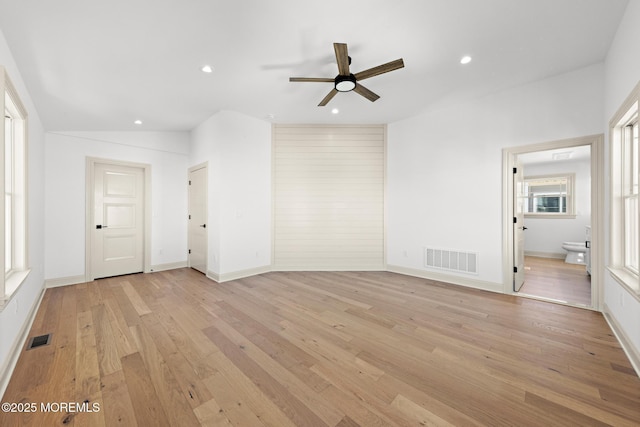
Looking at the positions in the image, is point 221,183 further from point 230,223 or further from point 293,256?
point 293,256

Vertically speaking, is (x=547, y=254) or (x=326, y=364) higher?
(x=547, y=254)

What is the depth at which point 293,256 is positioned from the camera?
192 inches

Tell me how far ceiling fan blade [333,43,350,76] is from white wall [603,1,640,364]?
222 centimetres

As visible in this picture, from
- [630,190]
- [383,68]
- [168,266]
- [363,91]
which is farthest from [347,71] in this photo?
[168,266]

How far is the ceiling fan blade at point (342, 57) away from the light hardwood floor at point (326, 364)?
256 cm

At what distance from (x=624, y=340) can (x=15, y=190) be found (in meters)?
5.87

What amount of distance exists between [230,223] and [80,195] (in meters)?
2.51

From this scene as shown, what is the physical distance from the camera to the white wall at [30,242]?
1904mm

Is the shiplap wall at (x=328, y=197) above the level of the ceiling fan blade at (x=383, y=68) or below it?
below

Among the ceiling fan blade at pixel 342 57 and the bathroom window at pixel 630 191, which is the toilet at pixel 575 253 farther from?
the ceiling fan blade at pixel 342 57

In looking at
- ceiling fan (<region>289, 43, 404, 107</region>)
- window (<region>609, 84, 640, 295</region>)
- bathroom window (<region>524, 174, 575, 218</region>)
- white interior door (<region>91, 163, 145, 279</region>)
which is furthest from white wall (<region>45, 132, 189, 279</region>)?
bathroom window (<region>524, 174, 575, 218</region>)

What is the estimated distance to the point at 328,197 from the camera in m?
4.86

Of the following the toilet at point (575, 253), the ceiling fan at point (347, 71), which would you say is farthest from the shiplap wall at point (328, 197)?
the toilet at point (575, 253)

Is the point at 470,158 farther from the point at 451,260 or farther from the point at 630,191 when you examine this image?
the point at 630,191
